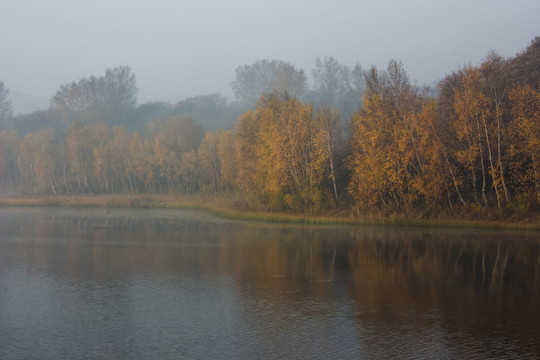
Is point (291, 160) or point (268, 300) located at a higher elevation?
point (291, 160)

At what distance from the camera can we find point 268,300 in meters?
14.4

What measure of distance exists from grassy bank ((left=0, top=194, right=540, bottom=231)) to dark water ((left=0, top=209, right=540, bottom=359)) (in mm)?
8098

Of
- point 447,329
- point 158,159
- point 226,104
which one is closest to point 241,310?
point 447,329

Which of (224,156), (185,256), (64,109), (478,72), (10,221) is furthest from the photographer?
(64,109)

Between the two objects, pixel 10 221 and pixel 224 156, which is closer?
pixel 10 221

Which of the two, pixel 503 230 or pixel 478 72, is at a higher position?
pixel 478 72

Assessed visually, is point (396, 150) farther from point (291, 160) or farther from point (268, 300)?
point (268, 300)

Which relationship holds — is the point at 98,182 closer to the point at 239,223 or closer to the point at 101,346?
the point at 239,223

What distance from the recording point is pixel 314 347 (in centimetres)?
1037

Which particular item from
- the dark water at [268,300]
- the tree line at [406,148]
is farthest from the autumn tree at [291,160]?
the dark water at [268,300]

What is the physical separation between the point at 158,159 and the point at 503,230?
5578 centimetres

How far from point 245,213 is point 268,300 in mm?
33019

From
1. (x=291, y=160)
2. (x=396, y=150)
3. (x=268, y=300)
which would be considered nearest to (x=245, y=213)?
(x=291, y=160)

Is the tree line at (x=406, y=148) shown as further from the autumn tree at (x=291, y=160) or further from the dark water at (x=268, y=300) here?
the dark water at (x=268, y=300)
